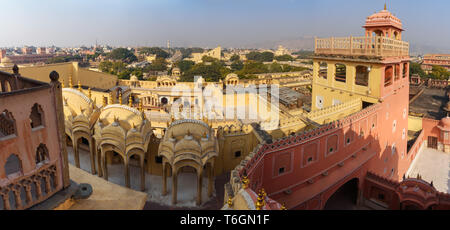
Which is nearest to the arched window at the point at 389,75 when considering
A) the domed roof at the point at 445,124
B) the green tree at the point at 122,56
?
the domed roof at the point at 445,124

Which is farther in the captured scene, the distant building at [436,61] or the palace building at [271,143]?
the distant building at [436,61]

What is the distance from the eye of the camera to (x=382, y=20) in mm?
21797

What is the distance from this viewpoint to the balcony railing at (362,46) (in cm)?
1780

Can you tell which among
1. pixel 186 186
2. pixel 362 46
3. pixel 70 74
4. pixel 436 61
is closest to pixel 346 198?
pixel 362 46

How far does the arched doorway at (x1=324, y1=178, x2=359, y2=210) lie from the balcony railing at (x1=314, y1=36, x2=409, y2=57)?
805cm

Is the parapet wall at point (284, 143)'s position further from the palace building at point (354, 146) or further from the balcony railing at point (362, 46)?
the balcony railing at point (362, 46)

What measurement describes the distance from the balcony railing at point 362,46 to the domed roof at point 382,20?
178 cm

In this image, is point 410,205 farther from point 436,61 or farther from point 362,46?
point 436,61

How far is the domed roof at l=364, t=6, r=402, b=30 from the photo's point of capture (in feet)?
71.2

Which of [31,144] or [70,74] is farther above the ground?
[70,74]

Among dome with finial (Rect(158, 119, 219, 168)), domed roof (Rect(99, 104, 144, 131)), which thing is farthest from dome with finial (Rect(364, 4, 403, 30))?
domed roof (Rect(99, 104, 144, 131))

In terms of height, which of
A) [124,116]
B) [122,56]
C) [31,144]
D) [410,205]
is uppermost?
[122,56]

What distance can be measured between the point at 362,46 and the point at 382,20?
16.4ft

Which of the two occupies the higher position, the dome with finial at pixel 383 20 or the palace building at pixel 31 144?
the dome with finial at pixel 383 20
